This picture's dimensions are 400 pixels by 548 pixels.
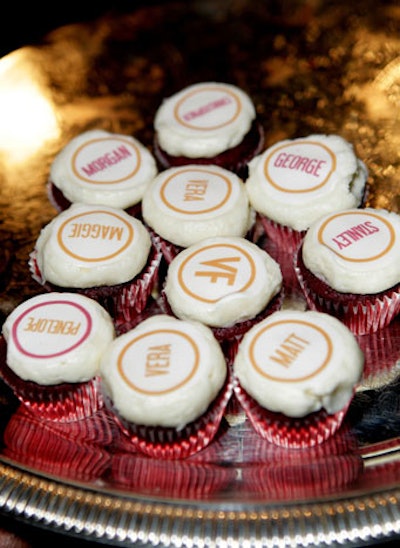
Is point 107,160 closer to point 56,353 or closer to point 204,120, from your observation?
point 204,120

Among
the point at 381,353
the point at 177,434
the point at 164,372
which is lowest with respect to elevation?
the point at 381,353

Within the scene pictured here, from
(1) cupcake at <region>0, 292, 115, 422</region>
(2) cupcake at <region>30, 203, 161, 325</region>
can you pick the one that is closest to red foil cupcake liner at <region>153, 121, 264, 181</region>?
(2) cupcake at <region>30, 203, 161, 325</region>

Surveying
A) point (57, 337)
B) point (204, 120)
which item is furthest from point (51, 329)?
point (204, 120)

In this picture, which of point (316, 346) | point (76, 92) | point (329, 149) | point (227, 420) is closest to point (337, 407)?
point (316, 346)

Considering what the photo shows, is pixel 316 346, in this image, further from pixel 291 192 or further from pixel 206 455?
pixel 291 192

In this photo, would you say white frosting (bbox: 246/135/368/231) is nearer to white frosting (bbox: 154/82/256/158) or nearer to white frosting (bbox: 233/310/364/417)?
white frosting (bbox: 154/82/256/158)

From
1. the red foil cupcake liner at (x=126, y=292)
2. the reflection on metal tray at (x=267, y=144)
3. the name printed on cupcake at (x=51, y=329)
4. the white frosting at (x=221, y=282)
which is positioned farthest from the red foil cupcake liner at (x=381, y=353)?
the name printed on cupcake at (x=51, y=329)
